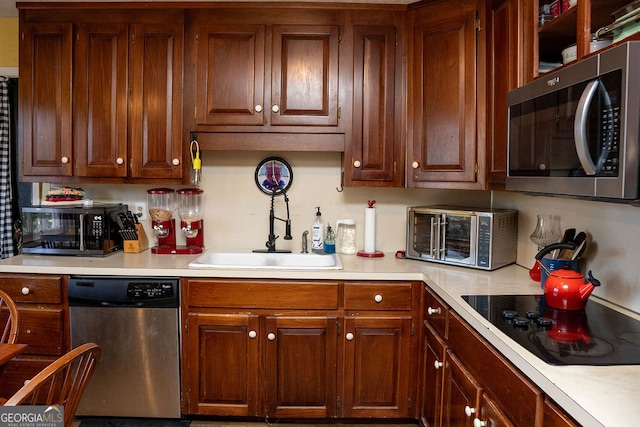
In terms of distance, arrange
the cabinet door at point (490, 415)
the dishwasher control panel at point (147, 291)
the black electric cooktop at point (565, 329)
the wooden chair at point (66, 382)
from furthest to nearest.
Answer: the dishwasher control panel at point (147, 291) < the cabinet door at point (490, 415) < the black electric cooktop at point (565, 329) < the wooden chair at point (66, 382)

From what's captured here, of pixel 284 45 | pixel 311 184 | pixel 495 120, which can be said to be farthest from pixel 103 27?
pixel 495 120

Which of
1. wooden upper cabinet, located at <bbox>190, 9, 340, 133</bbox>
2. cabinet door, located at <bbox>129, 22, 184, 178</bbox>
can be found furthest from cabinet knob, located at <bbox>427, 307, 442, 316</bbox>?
cabinet door, located at <bbox>129, 22, 184, 178</bbox>

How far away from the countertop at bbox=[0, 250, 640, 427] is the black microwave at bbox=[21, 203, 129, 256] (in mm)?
62

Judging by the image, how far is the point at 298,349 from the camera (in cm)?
219

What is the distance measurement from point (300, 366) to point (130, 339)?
84 centimetres

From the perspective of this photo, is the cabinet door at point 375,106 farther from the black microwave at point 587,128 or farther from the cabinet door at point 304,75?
the black microwave at point 587,128

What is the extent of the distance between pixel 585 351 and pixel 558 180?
0.50 meters

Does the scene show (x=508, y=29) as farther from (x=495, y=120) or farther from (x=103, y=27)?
(x=103, y=27)

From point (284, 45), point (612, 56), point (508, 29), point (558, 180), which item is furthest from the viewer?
point (284, 45)

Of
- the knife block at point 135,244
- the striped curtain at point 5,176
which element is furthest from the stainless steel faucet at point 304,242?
the striped curtain at point 5,176

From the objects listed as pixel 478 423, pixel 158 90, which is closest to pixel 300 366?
pixel 478 423

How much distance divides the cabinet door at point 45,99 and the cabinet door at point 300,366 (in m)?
1.46

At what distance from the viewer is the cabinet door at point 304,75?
93.1 inches

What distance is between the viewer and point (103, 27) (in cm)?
239
